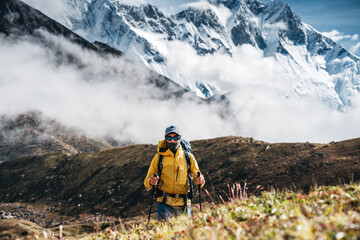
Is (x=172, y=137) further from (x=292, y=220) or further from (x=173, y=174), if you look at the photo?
(x=292, y=220)

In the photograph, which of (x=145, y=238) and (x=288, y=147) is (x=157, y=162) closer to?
(x=145, y=238)

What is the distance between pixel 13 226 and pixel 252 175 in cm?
4532

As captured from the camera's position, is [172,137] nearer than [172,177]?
Yes

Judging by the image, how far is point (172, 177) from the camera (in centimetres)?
945

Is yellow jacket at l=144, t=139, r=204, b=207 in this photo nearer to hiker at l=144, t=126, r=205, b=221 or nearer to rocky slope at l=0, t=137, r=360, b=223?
hiker at l=144, t=126, r=205, b=221

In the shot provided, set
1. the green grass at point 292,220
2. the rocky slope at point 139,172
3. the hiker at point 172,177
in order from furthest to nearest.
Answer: the rocky slope at point 139,172 < the hiker at point 172,177 < the green grass at point 292,220

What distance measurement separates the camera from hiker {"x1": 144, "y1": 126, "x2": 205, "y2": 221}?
30.9ft

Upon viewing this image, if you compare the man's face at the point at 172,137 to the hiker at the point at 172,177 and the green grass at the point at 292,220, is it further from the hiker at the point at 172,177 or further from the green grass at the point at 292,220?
the green grass at the point at 292,220

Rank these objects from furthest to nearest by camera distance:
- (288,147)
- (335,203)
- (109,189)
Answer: (109,189), (288,147), (335,203)

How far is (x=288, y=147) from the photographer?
5991 centimetres

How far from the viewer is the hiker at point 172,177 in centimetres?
941

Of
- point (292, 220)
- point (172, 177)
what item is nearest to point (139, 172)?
point (172, 177)

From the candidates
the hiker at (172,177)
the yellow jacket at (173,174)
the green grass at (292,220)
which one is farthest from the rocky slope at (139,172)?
the green grass at (292,220)

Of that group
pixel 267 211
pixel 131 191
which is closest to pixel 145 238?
pixel 267 211
